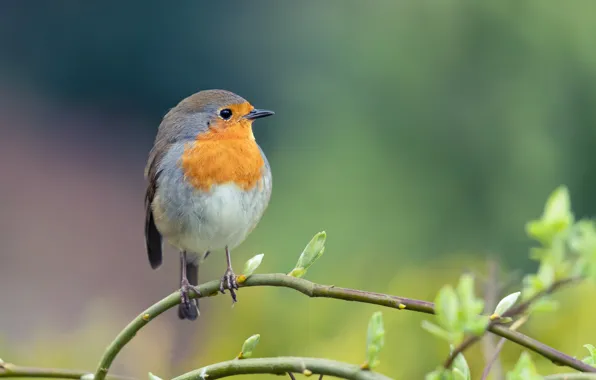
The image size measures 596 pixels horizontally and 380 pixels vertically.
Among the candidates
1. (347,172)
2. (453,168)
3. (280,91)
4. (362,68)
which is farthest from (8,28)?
(453,168)

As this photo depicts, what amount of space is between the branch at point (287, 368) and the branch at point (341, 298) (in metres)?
0.09

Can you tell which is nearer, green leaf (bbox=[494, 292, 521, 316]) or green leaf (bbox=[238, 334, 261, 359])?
green leaf (bbox=[494, 292, 521, 316])

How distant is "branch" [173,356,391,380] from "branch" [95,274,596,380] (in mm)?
88

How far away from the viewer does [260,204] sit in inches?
88.5

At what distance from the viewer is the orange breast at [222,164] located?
220 centimetres

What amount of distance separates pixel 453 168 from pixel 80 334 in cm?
265

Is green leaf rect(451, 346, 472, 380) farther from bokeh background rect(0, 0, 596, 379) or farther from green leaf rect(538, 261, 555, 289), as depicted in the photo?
bokeh background rect(0, 0, 596, 379)

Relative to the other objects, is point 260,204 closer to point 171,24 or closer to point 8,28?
point 171,24

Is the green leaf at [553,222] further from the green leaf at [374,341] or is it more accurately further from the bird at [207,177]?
the bird at [207,177]

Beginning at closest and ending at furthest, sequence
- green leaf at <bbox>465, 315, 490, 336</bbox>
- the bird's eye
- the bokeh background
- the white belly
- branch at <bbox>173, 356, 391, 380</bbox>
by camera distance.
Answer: green leaf at <bbox>465, 315, 490, 336</bbox> → branch at <bbox>173, 356, 391, 380</bbox> → the white belly → the bird's eye → the bokeh background

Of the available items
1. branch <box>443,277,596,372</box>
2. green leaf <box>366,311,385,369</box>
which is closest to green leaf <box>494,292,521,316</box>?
branch <box>443,277,596,372</box>

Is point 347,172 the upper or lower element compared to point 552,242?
upper

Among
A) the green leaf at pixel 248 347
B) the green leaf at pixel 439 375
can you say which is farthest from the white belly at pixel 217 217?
the green leaf at pixel 439 375

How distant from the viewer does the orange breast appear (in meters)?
2.20
